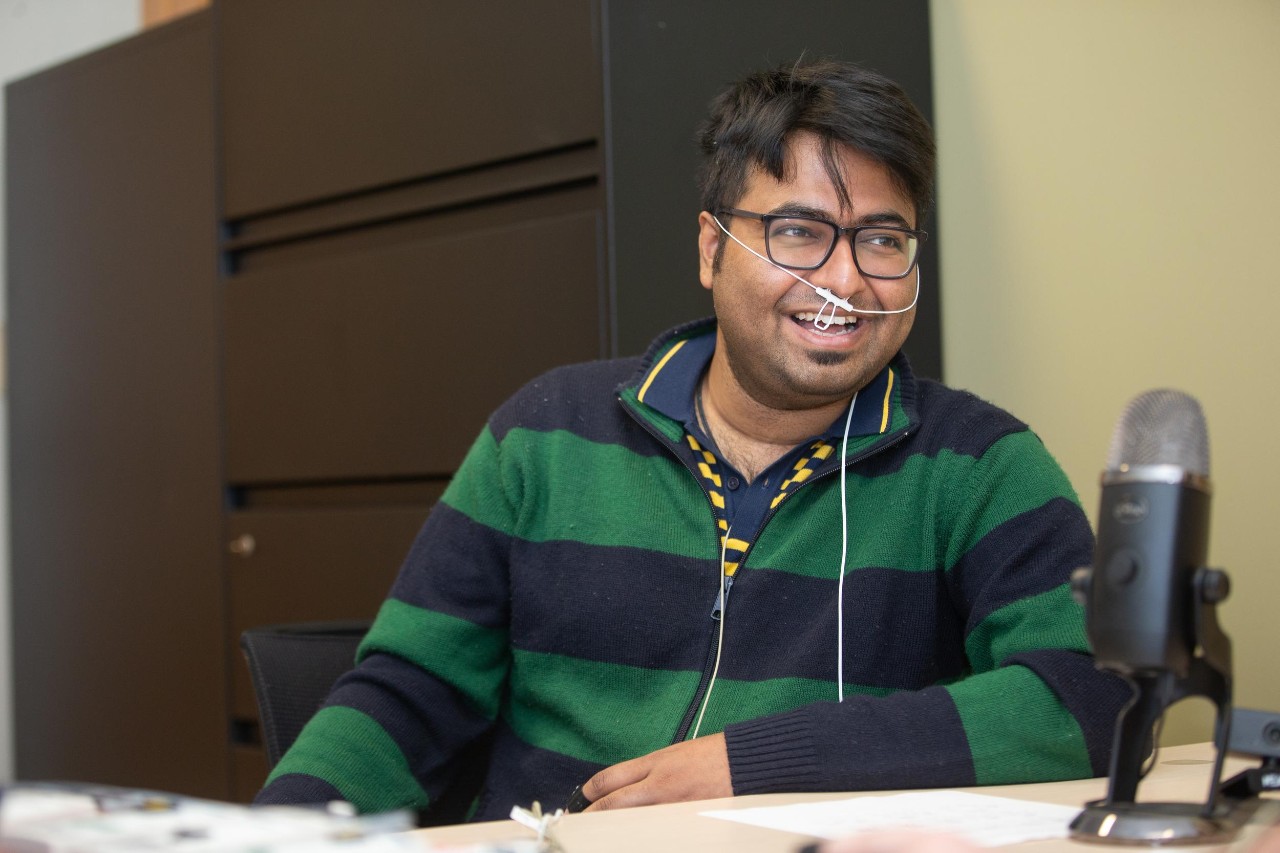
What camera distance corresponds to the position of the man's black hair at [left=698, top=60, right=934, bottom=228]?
1.42 meters

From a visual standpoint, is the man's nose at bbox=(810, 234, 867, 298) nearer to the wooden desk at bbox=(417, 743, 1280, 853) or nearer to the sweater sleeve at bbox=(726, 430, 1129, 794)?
the sweater sleeve at bbox=(726, 430, 1129, 794)

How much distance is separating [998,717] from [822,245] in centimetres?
58

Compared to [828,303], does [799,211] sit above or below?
above

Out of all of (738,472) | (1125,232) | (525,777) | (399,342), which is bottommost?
(525,777)

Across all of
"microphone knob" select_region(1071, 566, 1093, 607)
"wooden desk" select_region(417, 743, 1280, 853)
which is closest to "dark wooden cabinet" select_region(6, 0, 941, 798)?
"wooden desk" select_region(417, 743, 1280, 853)

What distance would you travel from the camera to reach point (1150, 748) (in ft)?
2.68

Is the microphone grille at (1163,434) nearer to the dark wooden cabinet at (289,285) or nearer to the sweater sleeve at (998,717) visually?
the sweater sleeve at (998,717)

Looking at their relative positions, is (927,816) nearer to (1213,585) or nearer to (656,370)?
(1213,585)

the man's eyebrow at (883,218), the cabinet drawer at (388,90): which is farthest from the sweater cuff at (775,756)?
the cabinet drawer at (388,90)

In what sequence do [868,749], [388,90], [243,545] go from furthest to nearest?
[243,545] → [388,90] → [868,749]

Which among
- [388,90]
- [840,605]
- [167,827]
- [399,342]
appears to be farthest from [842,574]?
[388,90]

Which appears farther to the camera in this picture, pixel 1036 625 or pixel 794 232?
pixel 794 232

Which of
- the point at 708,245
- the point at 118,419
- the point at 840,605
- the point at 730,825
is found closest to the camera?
the point at 730,825

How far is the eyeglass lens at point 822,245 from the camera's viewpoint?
4.72 feet
